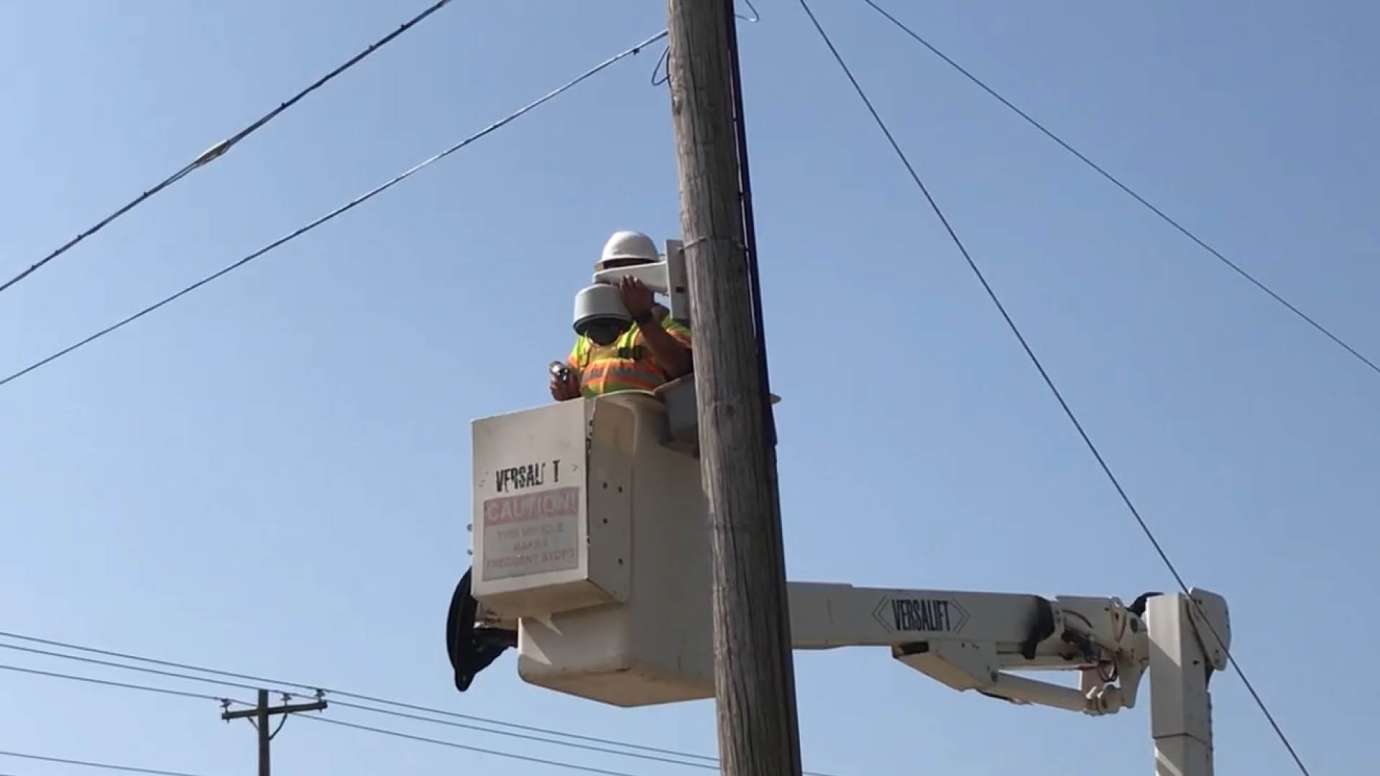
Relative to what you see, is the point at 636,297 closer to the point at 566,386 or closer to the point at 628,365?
the point at 628,365

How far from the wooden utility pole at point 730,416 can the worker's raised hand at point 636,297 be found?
13.7 inches

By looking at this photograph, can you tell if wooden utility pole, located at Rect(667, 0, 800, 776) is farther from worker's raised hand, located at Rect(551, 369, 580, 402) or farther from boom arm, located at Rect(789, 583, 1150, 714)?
boom arm, located at Rect(789, 583, 1150, 714)

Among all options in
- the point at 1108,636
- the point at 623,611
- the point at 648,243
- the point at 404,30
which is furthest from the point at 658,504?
the point at 404,30

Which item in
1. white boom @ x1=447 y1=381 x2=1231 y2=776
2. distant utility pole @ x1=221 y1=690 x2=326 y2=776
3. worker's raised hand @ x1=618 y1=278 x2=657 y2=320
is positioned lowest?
white boom @ x1=447 y1=381 x2=1231 y2=776

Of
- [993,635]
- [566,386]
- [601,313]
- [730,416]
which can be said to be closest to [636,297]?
[601,313]

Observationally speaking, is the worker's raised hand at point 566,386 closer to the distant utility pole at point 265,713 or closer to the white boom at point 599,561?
the white boom at point 599,561

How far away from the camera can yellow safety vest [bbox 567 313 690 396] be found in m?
7.48

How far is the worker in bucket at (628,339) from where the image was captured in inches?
292

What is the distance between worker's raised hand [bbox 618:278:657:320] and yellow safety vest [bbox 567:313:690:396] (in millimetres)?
93

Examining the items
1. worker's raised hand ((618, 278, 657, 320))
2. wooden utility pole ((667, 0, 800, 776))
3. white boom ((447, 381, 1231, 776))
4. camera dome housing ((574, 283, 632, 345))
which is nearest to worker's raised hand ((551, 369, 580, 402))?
camera dome housing ((574, 283, 632, 345))

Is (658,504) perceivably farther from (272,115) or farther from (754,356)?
(272,115)

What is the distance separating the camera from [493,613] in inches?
283

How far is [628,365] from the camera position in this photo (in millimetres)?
7543

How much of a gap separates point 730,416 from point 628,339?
33.0 inches
